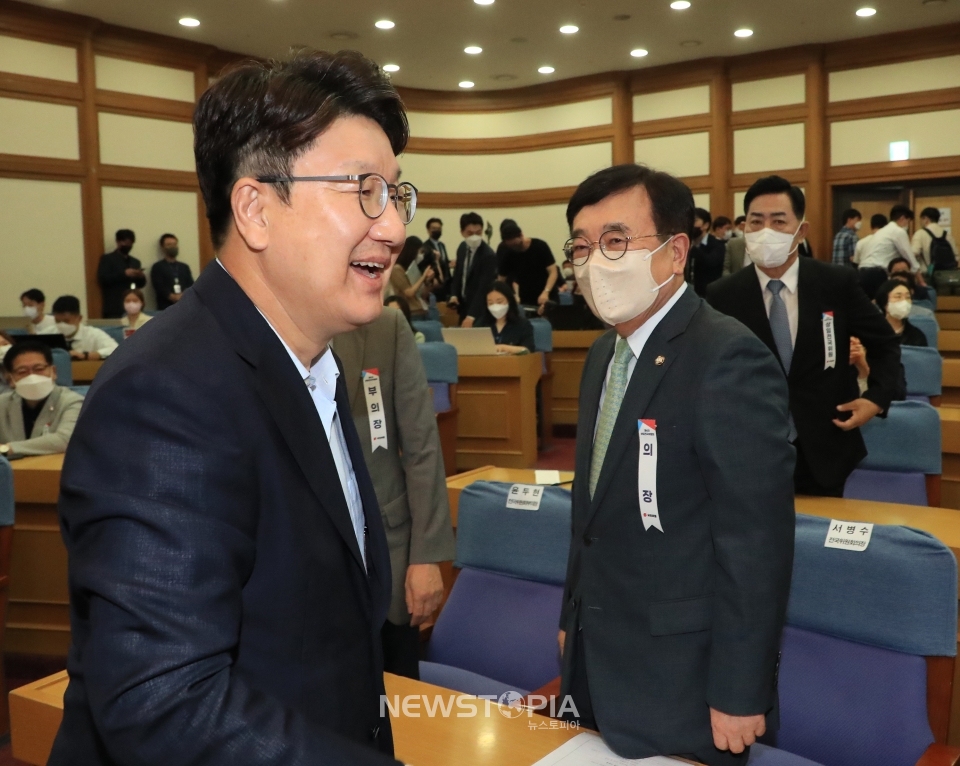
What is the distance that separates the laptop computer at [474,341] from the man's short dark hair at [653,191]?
4784mm

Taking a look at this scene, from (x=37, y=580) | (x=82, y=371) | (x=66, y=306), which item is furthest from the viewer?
(x=66, y=306)

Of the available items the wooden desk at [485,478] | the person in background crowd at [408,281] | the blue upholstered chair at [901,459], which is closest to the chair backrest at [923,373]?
the blue upholstered chair at [901,459]

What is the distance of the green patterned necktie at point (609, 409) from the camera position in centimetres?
170

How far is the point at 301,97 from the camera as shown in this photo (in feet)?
3.23

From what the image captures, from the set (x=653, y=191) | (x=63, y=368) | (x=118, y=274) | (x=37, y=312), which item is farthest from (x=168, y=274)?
(x=653, y=191)

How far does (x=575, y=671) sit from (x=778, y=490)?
1.74 feet

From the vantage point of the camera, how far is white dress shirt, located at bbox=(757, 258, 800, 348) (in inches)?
114

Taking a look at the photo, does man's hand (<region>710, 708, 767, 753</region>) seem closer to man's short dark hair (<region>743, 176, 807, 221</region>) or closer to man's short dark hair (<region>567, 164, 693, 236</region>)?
man's short dark hair (<region>567, 164, 693, 236</region>)

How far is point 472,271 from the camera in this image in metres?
9.30

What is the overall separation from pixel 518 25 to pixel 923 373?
337 inches

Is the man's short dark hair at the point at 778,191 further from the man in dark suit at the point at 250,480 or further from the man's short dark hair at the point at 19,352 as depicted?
the man's short dark hair at the point at 19,352

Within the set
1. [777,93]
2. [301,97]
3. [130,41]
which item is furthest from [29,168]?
[301,97]

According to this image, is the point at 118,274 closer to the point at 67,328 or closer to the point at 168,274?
the point at 168,274

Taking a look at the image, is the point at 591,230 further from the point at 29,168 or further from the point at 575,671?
the point at 29,168
